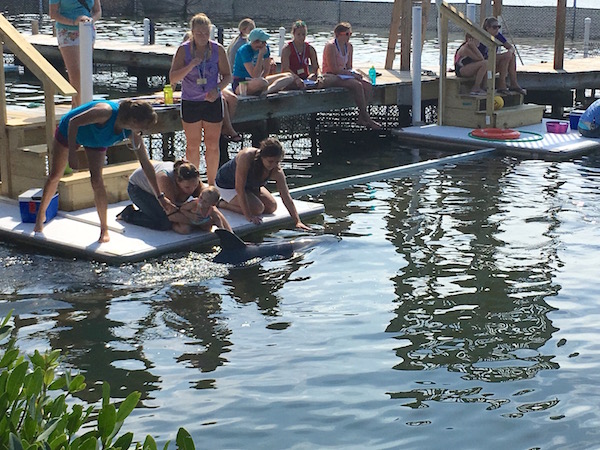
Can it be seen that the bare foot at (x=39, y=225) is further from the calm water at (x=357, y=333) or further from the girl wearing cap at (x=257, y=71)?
the girl wearing cap at (x=257, y=71)

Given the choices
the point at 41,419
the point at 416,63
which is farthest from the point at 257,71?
the point at 41,419

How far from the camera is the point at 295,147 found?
536 inches

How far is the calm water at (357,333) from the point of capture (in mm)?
5000

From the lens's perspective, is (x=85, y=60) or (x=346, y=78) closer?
(x=85, y=60)

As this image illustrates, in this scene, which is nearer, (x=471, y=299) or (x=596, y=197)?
(x=471, y=299)

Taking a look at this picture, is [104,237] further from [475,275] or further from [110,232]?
[475,275]

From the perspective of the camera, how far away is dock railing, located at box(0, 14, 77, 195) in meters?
8.16

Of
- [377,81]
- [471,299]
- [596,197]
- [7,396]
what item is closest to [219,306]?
[471,299]

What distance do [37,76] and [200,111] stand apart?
1.49 metres

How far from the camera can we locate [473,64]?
43.5 ft

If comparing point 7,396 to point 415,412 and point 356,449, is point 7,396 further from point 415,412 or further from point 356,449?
point 415,412

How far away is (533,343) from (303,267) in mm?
2034

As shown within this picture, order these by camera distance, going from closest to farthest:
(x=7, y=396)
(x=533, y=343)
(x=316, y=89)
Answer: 1. (x=7, y=396)
2. (x=533, y=343)
3. (x=316, y=89)

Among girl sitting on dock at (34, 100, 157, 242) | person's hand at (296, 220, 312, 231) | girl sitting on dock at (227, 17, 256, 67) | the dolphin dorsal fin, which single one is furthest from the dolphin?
girl sitting on dock at (227, 17, 256, 67)
